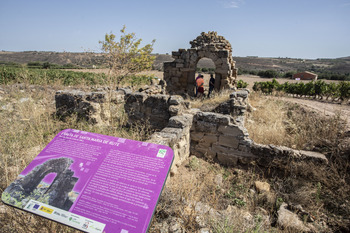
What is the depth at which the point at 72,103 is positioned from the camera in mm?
7027

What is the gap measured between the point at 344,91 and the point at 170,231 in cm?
1407

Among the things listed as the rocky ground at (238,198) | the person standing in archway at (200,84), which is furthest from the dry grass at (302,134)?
the person standing in archway at (200,84)

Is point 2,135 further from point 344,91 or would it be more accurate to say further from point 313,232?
point 344,91

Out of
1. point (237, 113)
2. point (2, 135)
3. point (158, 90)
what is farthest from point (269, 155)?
point (2, 135)

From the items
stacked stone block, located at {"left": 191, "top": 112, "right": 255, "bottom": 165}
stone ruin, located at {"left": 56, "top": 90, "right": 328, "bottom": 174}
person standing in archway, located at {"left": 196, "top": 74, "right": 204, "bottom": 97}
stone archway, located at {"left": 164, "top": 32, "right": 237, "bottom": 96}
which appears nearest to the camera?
stone ruin, located at {"left": 56, "top": 90, "right": 328, "bottom": 174}

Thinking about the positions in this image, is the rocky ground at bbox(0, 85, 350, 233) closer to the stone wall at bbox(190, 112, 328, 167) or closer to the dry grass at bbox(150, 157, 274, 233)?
the dry grass at bbox(150, 157, 274, 233)

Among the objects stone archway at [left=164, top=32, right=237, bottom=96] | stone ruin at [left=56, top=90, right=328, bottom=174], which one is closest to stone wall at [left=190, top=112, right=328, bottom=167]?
stone ruin at [left=56, top=90, right=328, bottom=174]

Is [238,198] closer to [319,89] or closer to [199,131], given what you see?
[199,131]

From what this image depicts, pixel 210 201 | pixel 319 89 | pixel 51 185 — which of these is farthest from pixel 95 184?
pixel 319 89

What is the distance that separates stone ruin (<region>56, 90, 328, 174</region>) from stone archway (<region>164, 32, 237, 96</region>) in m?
4.69

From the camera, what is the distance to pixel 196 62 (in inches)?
468

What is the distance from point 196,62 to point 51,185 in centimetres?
1116

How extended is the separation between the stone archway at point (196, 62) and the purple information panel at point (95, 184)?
32.6ft

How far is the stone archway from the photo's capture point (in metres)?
11.1
